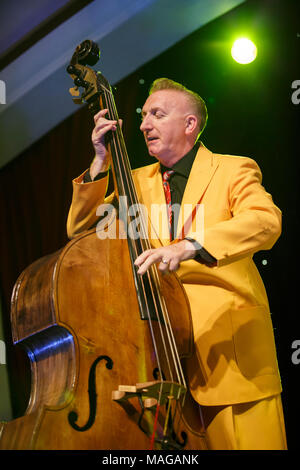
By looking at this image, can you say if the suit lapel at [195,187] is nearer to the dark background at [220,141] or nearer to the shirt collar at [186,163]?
the shirt collar at [186,163]

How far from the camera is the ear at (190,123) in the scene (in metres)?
2.13

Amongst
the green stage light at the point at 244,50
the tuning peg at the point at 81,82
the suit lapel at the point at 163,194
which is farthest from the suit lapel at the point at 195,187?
the green stage light at the point at 244,50

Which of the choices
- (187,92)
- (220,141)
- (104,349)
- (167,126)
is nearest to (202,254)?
(104,349)

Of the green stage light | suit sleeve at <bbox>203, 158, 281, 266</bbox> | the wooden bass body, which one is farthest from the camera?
the green stage light

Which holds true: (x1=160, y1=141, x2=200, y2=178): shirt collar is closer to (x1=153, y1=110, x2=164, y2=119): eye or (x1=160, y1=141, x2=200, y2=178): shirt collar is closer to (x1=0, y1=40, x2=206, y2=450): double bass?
(x1=153, y1=110, x2=164, y2=119): eye

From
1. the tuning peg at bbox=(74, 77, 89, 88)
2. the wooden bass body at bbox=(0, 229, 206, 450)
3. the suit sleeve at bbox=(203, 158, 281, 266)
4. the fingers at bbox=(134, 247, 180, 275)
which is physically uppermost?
the tuning peg at bbox=(74, 77, 89, 88)

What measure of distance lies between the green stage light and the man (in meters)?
0.93

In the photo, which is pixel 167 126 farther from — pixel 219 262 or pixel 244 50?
pixel 244 50

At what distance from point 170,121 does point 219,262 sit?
2.52 ft

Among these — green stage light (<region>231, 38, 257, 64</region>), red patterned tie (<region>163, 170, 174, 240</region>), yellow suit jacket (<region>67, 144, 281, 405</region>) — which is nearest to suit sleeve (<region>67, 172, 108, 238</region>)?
yellow suit jacket (<region>67, 144, 281, 405</region>)

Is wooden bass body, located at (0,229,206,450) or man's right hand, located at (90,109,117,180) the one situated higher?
man's right hand, located at (90,109,117,180)

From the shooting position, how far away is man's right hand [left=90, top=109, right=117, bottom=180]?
1.79m

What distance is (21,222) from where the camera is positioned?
2855 mm
